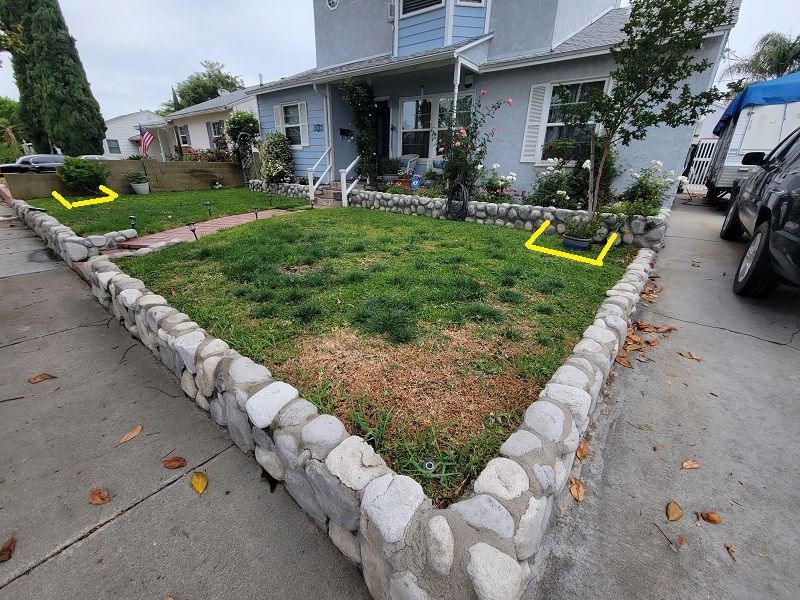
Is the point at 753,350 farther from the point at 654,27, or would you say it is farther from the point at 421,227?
the point at 421,227

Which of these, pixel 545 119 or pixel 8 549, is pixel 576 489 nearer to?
pixel 8 549

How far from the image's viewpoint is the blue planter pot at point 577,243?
500 centimetres

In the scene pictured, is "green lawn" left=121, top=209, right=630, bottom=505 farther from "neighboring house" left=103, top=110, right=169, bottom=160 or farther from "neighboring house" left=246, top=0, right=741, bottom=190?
"neighboring house" left=103, top=110, right=169, bottom=160

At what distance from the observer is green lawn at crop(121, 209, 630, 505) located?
176 cm

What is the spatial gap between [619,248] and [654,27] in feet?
9.06

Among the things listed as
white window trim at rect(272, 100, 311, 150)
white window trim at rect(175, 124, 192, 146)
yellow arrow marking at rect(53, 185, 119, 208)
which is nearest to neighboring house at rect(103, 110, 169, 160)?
white window trim at rect(175, 124, 192, 146)

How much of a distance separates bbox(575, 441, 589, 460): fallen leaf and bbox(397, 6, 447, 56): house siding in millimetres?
9322

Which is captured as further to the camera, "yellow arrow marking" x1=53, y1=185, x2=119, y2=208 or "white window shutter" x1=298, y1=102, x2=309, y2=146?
"white window shutter" x1=298, y1=102, x2=309, y2=146

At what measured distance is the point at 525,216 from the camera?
6297 millimetres

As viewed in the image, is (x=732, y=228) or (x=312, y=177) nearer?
(x=732, y=228)

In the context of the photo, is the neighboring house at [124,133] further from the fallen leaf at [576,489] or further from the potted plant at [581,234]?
the fallen leaf at [576,489]

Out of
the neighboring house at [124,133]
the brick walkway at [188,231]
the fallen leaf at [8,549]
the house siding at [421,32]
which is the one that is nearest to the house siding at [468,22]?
the house siding at [421,32]

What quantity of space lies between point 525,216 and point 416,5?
6.36 m

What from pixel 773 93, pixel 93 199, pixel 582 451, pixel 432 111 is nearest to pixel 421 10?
pixel 432 111
